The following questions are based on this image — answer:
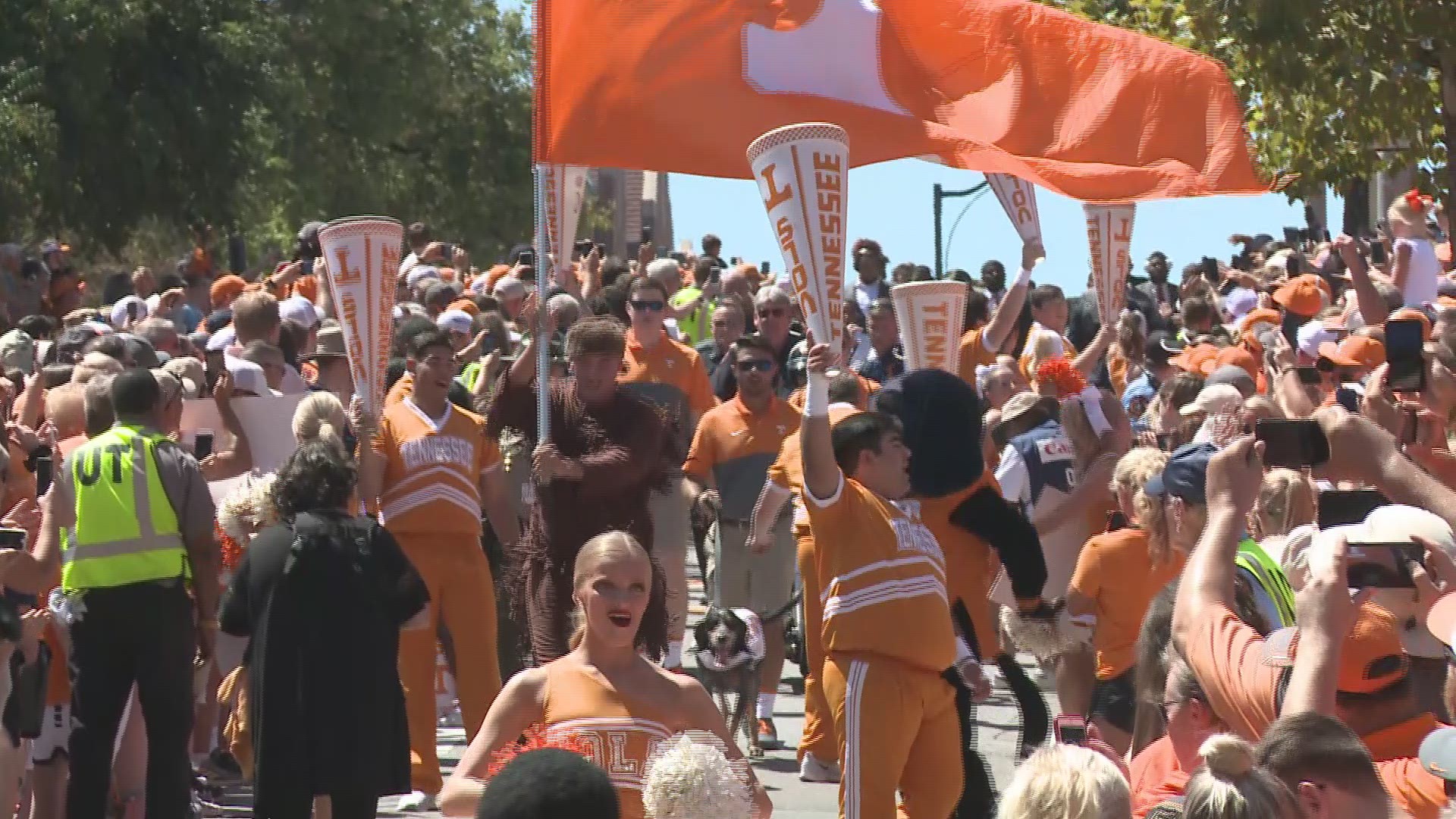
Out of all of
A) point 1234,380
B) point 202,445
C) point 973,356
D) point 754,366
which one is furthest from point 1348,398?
point 973,356

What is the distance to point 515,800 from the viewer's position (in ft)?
11.1

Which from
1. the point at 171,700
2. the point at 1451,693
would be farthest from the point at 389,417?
the point at 1451,693

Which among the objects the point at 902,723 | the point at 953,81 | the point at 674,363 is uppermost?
the point at 953,81

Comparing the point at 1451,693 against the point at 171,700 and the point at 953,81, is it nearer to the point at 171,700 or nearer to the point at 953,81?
the point at 171,700

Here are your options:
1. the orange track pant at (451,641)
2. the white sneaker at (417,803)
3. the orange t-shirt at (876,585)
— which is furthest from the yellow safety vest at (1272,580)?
the white sneaker at (417,803)

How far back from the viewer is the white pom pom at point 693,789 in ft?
17.2

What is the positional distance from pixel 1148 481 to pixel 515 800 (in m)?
5.09

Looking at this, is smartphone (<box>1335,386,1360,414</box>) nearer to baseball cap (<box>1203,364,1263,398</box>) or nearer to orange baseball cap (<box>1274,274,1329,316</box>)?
baseball cap (<box>1203,364,1263,398</box>)

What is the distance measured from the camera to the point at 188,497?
8.82m

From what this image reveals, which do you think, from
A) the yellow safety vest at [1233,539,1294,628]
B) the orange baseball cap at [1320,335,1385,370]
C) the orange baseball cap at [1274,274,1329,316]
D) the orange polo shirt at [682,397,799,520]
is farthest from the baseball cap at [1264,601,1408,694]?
the orange baseball cap at [1274,274,1329,316]

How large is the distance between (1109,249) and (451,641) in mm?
5366

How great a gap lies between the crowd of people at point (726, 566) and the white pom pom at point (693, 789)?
0.03 metres

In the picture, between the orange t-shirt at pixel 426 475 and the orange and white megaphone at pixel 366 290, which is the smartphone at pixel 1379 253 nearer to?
the orange t-shirt at pixel 426 475

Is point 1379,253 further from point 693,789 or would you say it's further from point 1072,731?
point 693,789
